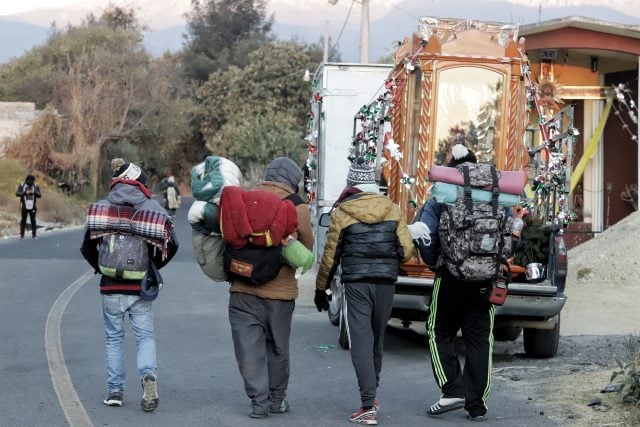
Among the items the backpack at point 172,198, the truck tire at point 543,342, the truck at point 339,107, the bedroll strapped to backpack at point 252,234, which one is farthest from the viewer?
the backpack at point 172,198

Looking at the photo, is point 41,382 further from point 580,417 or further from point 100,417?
point 580,417

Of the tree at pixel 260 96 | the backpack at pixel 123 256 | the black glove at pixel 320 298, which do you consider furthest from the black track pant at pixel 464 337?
the tree at pixel 260 96

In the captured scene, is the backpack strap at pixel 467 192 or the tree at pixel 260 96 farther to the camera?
the tree at pixel 260 96

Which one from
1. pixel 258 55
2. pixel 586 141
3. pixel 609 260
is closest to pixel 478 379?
pixel 609 260

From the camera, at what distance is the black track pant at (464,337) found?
8.16 m

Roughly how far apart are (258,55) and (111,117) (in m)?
12.3

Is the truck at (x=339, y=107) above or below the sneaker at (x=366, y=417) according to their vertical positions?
above

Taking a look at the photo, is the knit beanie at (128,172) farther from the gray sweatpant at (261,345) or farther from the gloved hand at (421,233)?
the gloved hand at (421,233)

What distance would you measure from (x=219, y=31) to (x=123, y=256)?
262 ft

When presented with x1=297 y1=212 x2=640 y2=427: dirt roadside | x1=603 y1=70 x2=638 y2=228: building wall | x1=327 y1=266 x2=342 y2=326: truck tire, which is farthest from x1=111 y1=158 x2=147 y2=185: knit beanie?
x1=603 y1=70 x2=638 y2=228: building wall

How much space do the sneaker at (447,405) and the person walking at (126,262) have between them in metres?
2.06

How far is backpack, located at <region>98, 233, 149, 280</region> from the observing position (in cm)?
818

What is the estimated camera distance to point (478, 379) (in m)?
8.14

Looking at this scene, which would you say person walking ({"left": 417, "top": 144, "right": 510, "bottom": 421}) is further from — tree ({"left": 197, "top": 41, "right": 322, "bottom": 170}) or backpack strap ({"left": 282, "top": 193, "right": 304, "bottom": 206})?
tree ({"left": 197, "top": 41, "right": 322, "bottom": 170})
